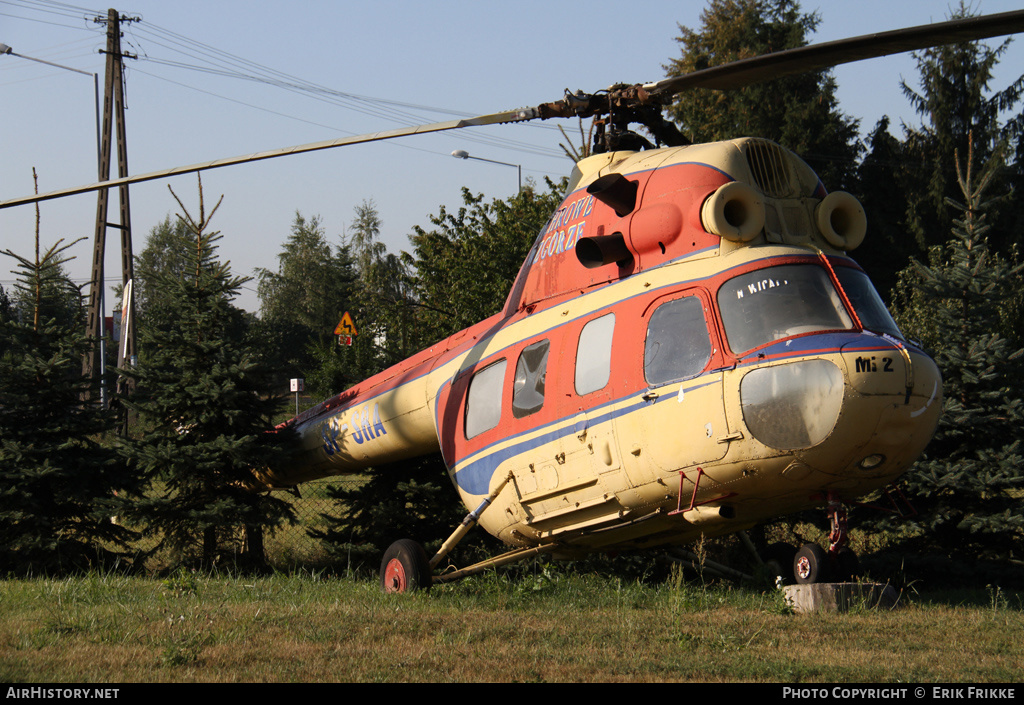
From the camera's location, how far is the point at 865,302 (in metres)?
8.00

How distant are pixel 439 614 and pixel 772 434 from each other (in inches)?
136

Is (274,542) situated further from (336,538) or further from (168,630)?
(168,630)

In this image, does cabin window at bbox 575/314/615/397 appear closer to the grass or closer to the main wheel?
the grass

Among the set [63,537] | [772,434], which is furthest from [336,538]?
[772,434]

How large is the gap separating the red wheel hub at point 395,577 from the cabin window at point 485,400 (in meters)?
1.65

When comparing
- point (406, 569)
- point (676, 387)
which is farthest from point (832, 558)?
point (406, 569)

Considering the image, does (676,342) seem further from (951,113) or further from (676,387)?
(951,113)

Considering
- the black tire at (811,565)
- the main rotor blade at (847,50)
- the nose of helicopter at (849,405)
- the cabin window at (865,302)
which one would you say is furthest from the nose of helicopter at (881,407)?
A: the main rotor blade at (847,50)

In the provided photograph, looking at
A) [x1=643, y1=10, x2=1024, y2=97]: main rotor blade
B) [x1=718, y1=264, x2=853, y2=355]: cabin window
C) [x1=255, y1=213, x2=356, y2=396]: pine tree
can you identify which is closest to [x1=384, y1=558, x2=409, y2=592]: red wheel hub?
[x1=718, y1=264, x2=853, y2=355]: cabin window

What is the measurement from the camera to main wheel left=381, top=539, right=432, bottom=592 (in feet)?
33.3

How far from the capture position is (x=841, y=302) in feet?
25.6

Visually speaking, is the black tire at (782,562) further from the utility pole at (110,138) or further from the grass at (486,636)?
the utility pole at (110,138)

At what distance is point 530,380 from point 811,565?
334 centimetres

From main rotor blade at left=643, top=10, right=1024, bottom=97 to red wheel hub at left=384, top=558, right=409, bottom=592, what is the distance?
5882 millimetres
